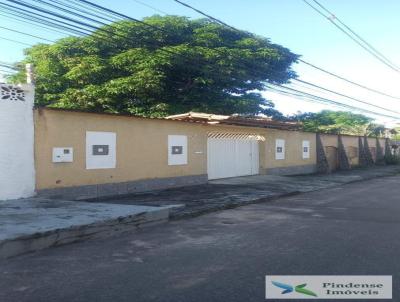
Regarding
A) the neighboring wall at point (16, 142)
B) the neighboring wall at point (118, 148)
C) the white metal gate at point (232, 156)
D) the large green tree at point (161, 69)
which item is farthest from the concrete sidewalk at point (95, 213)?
the large green tree at point (161, 69)

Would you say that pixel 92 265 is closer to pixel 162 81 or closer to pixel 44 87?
pixel 162 81

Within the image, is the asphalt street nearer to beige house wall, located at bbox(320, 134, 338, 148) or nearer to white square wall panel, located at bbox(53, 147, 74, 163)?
white square wall panel, located at bbox(53, 147, 74, 163)

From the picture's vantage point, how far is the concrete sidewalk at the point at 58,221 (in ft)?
22.6

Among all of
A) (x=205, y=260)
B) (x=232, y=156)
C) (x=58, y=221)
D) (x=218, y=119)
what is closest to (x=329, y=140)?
(x=232, y=156)

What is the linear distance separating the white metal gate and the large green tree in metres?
5.95

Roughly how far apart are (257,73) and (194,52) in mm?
5275

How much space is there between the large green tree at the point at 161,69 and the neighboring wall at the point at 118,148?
877cm

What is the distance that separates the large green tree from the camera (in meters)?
26.4

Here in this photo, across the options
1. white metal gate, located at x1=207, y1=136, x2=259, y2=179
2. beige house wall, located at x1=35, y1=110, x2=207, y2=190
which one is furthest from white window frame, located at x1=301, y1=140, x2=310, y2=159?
beige house wall, located at x1=35, y1=110, x2=207, y2=190

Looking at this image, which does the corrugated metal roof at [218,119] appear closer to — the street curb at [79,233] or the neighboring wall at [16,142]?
the neighboring wall at [16,142]

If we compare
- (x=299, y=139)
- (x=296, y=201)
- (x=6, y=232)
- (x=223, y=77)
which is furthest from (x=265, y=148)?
(x=6, y=232)

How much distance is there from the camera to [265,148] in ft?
75.4

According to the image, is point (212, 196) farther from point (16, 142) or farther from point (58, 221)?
point (58, 221)

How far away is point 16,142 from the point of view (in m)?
11.4
